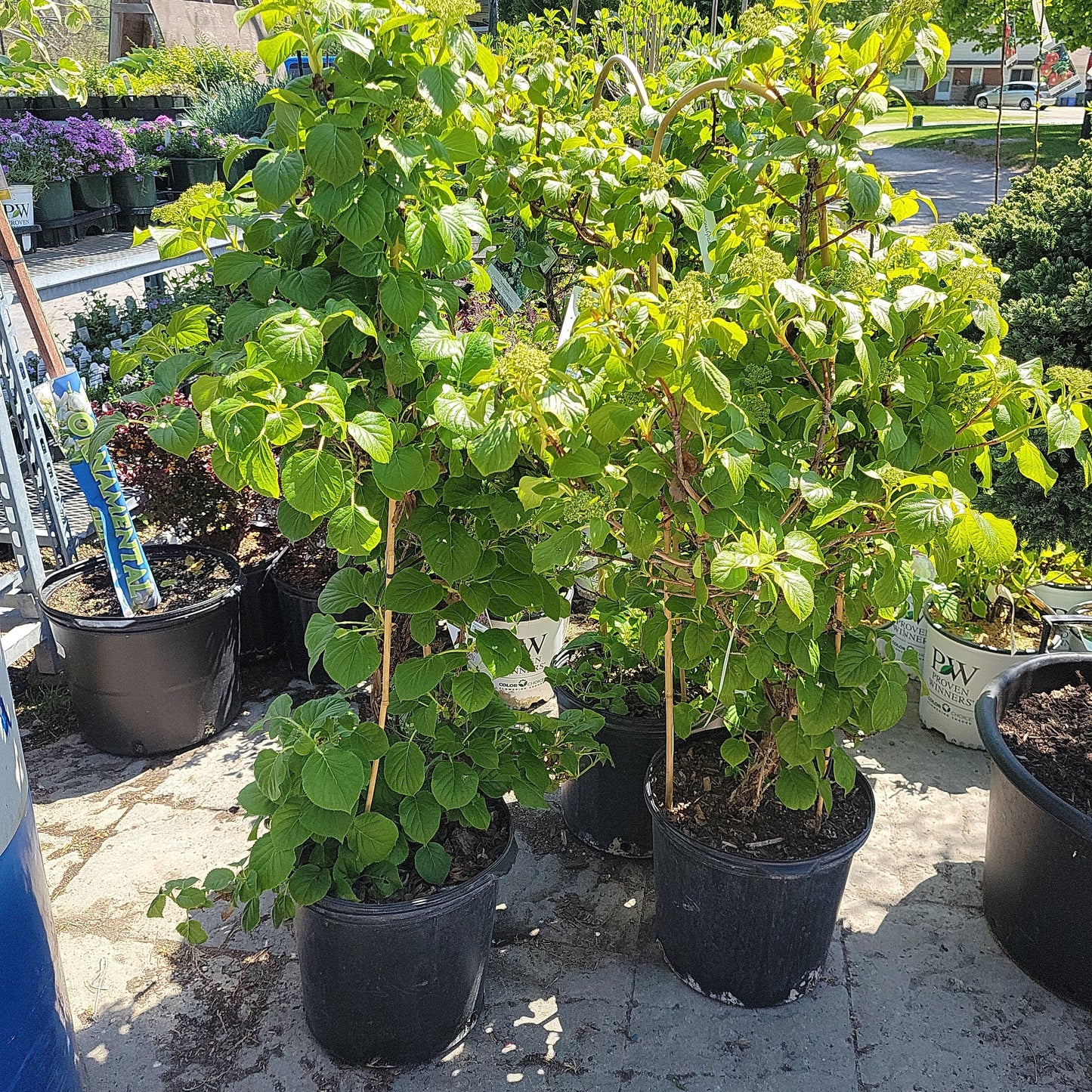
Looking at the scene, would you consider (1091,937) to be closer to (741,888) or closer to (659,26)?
(741,888)

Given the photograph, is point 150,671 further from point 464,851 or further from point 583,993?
point 583,993

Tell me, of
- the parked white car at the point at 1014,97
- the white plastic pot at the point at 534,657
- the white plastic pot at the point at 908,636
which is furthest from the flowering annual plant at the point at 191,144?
the parked white car at the point at 1014,97

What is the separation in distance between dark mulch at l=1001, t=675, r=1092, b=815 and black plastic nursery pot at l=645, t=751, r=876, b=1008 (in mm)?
444

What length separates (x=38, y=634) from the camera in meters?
3.26

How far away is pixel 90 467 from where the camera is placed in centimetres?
278

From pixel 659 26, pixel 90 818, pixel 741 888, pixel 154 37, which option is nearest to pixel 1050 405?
pixel 741 888

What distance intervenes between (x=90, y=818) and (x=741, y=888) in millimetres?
1911

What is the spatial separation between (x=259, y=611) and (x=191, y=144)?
165 inches

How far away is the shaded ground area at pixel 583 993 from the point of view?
2.04 meters

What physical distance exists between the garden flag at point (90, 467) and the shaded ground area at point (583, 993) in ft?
2.16

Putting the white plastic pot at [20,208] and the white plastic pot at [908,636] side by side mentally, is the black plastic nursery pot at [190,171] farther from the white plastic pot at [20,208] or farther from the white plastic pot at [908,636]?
the white plastic pot at [908,636]

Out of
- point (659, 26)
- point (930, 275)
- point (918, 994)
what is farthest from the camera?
point (659, 26)

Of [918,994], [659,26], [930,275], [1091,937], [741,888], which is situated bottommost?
[918,994]

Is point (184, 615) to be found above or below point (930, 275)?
below
